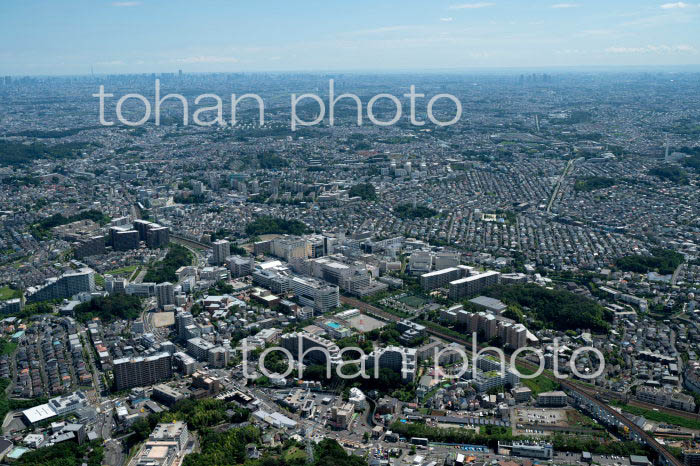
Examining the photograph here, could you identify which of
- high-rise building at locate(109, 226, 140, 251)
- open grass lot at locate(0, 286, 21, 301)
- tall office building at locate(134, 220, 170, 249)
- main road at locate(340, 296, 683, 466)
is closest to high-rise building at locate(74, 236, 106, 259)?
high-rise building at locate(109, 226, 140, 251)

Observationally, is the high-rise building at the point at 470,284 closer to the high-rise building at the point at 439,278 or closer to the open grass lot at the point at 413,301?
the high-rise building at the point at 439,278

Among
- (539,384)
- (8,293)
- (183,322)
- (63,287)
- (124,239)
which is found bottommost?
(539,384)

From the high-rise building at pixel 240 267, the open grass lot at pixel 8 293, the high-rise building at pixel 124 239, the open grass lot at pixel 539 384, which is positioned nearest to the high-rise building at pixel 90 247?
the high-rise building at pixel 124 239

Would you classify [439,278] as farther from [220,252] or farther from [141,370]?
[141,370]

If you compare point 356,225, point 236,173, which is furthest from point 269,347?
point 236,173

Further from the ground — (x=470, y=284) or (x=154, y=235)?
(x=154, y=235)

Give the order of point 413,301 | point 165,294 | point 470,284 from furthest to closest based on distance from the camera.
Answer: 1. point 470,284
2. point 413,301
3. point 165,294

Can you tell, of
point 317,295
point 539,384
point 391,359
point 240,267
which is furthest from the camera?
point 240,267

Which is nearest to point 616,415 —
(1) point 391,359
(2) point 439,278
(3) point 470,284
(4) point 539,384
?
(4) point 539,384
